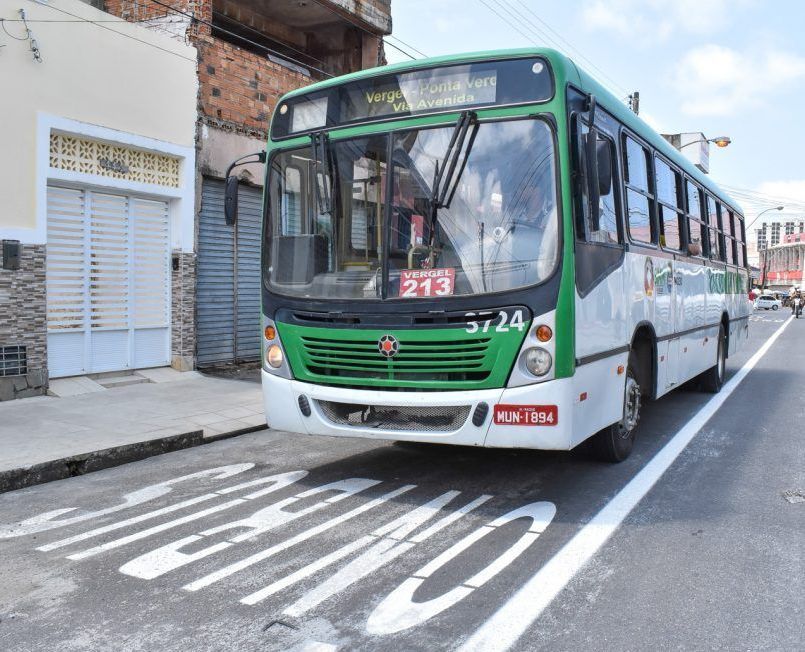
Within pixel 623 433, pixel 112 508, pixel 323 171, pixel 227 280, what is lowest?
pixel 112 508

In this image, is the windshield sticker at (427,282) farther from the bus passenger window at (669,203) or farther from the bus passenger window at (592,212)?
the bus passenger window at (669,203)

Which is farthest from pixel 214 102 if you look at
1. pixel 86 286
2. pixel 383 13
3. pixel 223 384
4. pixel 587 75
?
pixel 587 75

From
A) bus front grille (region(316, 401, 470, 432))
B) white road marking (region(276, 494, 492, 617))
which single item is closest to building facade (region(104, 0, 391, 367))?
bus front grille (region(316, 401, 470, 432))

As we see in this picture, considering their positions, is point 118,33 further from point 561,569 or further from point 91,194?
point 561,569

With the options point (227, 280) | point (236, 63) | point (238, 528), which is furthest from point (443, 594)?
point (236, 63)

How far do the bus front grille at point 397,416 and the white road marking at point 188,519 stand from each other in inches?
31.2

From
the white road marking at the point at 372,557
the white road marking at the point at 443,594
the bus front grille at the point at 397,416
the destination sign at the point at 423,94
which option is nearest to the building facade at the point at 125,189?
the destination sign at the point at 423,94

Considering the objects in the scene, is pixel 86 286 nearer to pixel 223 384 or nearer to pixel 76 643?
pixel 223 384

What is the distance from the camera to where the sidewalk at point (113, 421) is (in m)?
6.52

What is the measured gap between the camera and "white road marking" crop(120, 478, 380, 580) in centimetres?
411

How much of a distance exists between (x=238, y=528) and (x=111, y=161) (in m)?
7.63

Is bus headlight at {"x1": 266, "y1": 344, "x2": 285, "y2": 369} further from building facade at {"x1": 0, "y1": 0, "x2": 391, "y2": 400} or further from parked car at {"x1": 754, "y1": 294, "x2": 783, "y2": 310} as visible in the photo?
parked car at {"x1": 754, "y1": 294, "x2": 783, "y2": 310}

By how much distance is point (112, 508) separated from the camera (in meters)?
5.37

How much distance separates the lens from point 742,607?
11.7ft
